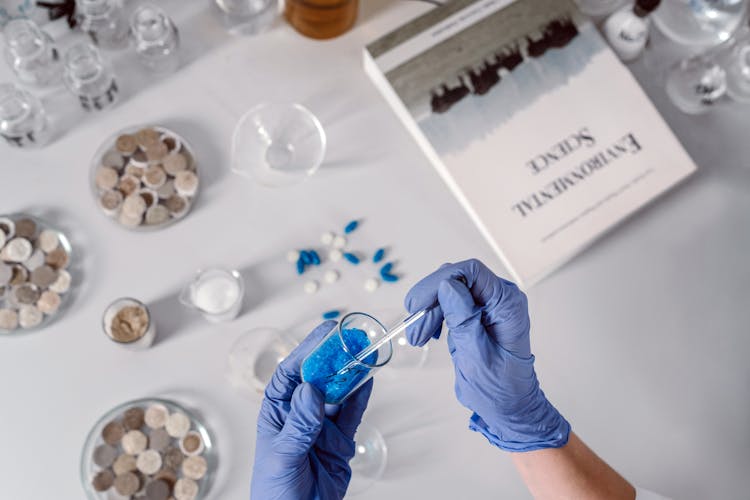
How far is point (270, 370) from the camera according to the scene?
143 cm

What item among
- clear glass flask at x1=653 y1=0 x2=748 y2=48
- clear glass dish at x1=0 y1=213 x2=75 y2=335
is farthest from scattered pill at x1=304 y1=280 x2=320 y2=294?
clear glass flask at x1=653 y1=0 x2=748 y2=48

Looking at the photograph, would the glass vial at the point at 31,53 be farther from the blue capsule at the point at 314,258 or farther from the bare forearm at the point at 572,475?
the bare forearm at the point at 572,475

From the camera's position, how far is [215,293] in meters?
1.43

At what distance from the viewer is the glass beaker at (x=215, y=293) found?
4.63ft

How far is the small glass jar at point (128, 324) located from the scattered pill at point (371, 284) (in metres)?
0.40

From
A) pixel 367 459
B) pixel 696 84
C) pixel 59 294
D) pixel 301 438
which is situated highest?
pixel 59 294

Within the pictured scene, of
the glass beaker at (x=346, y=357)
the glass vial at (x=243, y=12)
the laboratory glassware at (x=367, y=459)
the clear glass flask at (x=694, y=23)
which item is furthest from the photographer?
the clear glass flask at (x=694, y=23)

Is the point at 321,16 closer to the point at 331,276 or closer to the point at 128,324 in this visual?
the point at 331,276

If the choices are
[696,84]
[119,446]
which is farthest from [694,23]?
[119,446]

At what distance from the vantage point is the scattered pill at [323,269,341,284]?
146 centimetres

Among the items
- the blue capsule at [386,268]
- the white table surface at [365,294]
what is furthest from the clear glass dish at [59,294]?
the blue capsule at [386,268]

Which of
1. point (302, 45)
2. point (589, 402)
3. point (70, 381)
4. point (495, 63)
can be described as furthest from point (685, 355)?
point (70, 381)

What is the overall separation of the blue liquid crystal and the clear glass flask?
1.02 m

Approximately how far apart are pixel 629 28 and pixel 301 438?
40.4 inches
